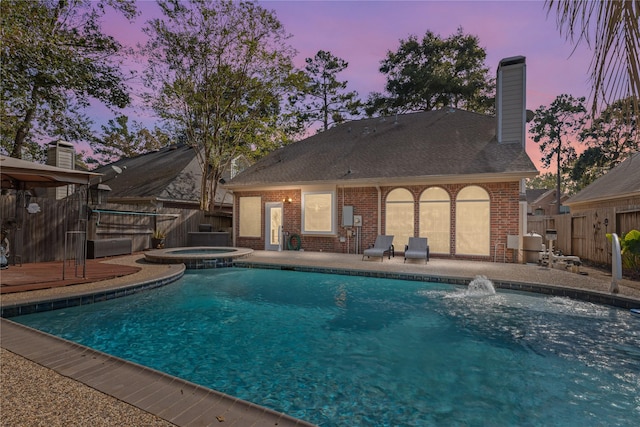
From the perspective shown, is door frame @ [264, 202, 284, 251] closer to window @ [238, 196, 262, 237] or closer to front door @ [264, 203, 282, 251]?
front door @ [264, 203, 282, 251]

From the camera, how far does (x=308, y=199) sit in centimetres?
1375

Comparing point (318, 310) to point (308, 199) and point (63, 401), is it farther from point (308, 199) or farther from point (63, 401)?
point (308, 199)

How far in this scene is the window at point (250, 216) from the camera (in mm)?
14828

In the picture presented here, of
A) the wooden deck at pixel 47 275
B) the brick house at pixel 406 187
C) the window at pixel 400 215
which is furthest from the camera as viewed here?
the window at pixel 400 215

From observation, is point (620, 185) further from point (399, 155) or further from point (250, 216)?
point (250, 216)

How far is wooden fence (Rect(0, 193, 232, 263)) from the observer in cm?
912

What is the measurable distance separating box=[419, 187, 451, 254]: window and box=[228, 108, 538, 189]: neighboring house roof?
2.23 feet

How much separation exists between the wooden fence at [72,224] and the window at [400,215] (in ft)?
30.7

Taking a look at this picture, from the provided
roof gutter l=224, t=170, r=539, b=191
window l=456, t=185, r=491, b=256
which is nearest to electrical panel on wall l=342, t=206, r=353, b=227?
roof gutter l=224, t=170, r=539, b=191

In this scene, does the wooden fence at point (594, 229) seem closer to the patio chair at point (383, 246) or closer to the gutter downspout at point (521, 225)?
the gutter downspout at point (521, 225)

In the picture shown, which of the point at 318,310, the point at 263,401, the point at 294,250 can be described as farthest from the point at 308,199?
the point at 263,401

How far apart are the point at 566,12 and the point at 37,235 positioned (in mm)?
12618

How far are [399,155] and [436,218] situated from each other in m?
3.27

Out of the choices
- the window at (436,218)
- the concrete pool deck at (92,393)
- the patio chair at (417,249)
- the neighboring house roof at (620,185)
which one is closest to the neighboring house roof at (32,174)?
the concrete pool deck at (92,393)
